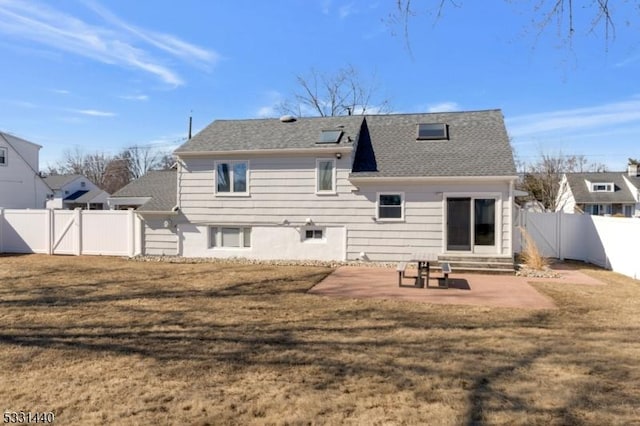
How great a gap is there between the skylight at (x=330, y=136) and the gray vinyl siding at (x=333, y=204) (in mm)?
710

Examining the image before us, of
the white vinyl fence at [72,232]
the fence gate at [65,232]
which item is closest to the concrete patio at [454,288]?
the white vinyl fence at [72,232]

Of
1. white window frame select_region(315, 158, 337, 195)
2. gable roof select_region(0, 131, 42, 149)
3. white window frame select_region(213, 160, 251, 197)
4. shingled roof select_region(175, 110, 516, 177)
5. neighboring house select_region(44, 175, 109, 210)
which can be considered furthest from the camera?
neighboring house select_region(44, 175, 109, 210)

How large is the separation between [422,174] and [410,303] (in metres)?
5.74

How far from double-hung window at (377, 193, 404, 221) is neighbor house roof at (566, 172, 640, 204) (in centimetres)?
3278

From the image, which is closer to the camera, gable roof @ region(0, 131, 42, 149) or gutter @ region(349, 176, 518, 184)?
gutter @ region(349, 176, 518, 184)

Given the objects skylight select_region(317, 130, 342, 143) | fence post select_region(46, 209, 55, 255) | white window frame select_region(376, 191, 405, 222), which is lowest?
fence post select_region(46, 209, 55, 255)

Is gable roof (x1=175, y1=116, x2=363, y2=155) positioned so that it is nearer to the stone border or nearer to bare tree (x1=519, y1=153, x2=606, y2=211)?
the stone border

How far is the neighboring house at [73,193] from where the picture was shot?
3819cm

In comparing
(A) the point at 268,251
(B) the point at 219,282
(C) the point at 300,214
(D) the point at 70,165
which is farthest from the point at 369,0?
(D) the point at 70,165

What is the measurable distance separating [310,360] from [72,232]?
46.7 ft

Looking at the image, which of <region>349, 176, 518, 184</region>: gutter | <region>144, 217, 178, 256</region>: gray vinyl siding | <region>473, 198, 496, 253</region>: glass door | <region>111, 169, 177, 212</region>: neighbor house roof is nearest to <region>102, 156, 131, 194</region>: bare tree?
<region>111, 169, 177, 212</region>: neighbor house roof

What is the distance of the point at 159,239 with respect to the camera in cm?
Answer: 1448

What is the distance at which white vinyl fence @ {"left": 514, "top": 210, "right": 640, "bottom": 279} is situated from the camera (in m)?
10.9

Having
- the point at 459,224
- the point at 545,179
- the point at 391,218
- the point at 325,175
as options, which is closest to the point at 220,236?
the point at 325,175
